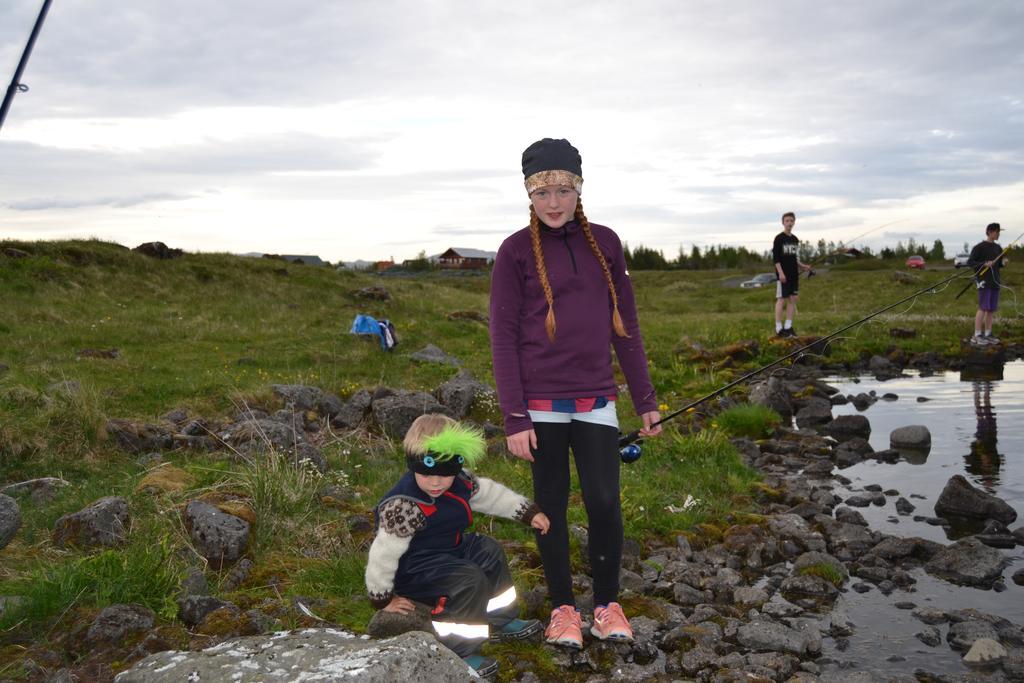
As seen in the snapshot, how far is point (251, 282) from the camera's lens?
2441cm

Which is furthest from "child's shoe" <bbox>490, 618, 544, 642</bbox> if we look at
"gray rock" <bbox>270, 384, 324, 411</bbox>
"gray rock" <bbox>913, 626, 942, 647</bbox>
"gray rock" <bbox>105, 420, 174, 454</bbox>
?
"gray rock" <bbox>270, 384, 324, 411</bbox>

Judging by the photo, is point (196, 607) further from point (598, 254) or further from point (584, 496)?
point (598, 254)

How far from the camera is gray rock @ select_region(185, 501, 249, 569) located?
18.2ft

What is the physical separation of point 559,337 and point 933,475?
20.8 ft

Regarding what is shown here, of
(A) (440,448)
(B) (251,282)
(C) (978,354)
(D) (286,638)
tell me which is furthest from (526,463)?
(B) (251,282)

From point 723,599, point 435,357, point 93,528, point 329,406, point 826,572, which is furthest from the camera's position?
point 435,357

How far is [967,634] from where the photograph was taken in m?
5.02

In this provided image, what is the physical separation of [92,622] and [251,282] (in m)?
20.9

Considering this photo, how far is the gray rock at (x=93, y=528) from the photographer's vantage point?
5680 mm

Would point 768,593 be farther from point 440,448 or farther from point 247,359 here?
point 247,359

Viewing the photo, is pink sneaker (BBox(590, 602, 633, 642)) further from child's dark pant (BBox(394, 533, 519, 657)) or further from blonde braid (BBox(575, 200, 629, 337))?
blonde braid (BBox(575, 200, 629, 337))

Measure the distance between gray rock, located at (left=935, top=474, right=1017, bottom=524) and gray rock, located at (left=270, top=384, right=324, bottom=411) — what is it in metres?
7.31

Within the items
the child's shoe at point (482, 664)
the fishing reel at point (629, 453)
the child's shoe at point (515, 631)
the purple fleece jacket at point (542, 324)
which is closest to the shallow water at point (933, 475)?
the fishing reel at point (629, 453)

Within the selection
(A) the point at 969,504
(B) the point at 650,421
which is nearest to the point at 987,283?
(A) the point at 969,504
